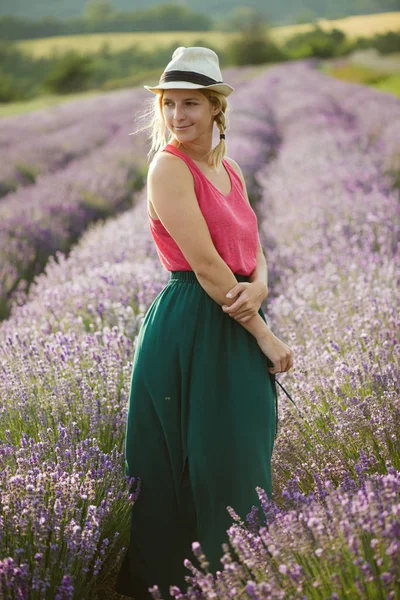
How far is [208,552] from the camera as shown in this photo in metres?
1.99

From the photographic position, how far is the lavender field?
147 cm

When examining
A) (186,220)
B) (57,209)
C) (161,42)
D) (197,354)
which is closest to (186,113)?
(186,220)

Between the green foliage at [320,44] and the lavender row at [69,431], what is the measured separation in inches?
2107

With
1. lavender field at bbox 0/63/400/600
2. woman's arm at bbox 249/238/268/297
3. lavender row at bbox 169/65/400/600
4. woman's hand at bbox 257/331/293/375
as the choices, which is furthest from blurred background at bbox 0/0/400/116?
woman's hand at bbox 257/331/293/375

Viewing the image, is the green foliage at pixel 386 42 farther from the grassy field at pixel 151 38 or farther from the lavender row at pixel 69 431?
the lavender row at pixel 69 431

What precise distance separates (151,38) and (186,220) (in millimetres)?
68472

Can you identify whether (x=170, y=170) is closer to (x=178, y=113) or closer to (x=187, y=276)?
(x=178, y=113)

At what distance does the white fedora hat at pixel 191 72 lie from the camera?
1.89 meters

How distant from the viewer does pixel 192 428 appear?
1.96 meters

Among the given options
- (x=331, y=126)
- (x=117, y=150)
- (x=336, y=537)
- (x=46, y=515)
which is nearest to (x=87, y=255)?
(x=46, y=515)

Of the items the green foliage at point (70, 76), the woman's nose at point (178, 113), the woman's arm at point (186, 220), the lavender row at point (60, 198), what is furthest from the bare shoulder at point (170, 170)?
the green foliage at point (70, 76)

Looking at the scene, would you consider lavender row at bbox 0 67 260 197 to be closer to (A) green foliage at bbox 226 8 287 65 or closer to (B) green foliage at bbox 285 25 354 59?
(B) green foliage at bbox 285 25 354 59

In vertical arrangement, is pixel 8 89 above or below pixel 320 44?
below

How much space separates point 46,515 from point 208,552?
0.54 meters
